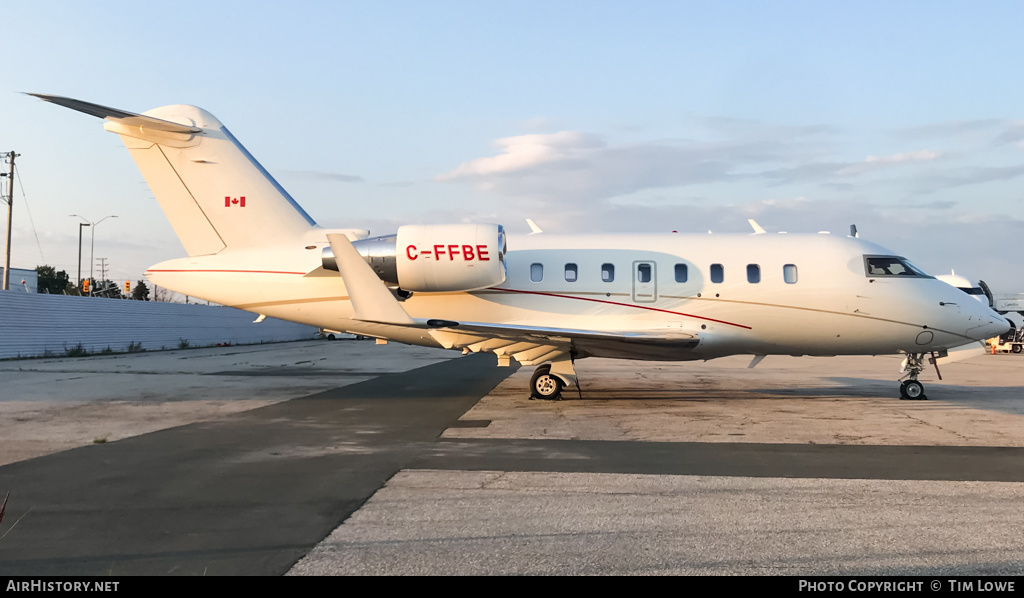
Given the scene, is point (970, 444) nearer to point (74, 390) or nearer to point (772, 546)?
point (772, 546)

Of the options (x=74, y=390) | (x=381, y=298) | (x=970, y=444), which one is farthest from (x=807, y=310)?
(x=74, y=390)

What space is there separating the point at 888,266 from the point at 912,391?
280 cm

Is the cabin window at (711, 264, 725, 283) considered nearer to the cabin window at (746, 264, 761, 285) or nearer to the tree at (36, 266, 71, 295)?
the cabin window at (746, 264, 761, 285)

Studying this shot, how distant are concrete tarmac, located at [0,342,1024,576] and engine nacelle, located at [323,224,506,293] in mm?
2445

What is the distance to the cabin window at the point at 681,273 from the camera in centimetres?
1459

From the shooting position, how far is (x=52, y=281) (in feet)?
295

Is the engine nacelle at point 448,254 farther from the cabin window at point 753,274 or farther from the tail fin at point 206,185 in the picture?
the cabin window at point 753,274

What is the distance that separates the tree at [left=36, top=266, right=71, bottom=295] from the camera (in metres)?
88.4

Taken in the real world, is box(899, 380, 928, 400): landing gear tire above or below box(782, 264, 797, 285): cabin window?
below

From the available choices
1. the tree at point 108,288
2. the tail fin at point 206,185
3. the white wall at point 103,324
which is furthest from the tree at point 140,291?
the tail fin at point 206,185

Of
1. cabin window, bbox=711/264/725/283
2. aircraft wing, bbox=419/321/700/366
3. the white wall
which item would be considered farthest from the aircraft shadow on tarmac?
the white wall

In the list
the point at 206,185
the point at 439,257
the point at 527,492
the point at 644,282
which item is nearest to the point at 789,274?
the point at 644,282

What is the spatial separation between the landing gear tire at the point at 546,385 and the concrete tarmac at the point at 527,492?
82cm

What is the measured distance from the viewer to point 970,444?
977 cm
